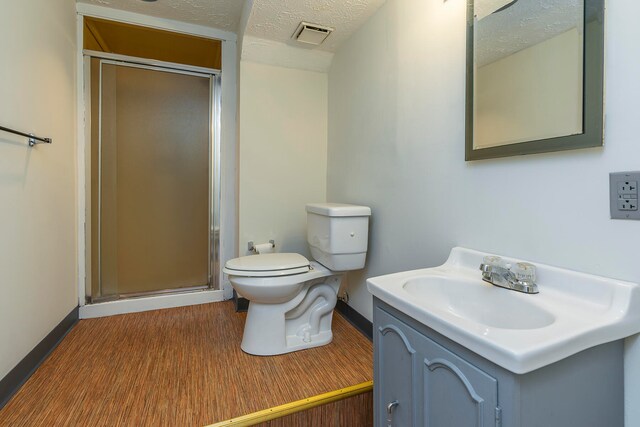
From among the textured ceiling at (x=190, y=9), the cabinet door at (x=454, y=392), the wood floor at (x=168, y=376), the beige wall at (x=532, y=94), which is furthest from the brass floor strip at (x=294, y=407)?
the textured ceiling at (x=190, y=9)

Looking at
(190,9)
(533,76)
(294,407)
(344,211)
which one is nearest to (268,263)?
(344,211)

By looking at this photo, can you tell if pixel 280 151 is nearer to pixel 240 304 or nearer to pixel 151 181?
pixel 151 181

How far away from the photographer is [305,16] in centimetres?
181

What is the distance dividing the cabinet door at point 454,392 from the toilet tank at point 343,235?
92cm

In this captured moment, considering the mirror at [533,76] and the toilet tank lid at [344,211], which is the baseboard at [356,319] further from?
the mirror at [533,76]

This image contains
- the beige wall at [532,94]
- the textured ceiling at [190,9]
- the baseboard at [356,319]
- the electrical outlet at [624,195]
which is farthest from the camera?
the textured ceiling at [190,9]

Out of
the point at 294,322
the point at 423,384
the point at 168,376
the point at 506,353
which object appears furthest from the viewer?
the point at 294,322

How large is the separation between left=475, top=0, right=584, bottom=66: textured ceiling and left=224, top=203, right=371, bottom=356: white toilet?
36.9 inches

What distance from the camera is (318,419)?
4.19ft

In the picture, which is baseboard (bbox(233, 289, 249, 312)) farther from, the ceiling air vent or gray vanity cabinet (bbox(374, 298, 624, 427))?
the ceiling air vent

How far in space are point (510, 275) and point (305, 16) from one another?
5.71ft

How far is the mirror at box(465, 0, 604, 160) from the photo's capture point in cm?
83

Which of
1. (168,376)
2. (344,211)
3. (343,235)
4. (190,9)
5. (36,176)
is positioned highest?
(190,9)

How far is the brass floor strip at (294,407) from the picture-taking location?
1173mm
